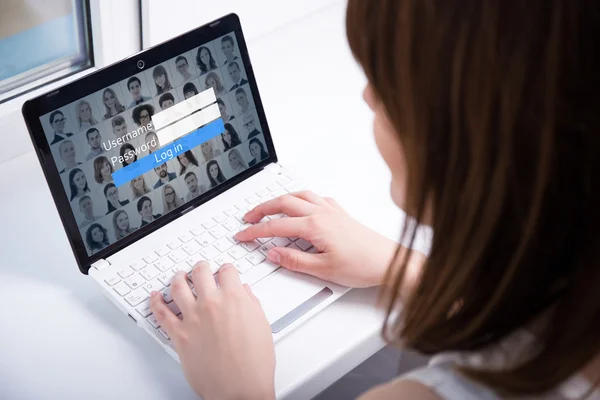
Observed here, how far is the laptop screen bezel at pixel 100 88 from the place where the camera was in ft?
2.34

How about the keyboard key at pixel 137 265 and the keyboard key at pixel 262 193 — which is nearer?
the keyboard key at pixel 137 265

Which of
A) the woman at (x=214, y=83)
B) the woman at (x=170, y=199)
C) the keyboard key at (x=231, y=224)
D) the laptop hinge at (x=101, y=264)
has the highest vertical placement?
the woman at (x=214, y=83)

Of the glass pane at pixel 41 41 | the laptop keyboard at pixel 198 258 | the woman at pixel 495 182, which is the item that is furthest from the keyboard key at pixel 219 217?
the glass pane at pixel 41 41

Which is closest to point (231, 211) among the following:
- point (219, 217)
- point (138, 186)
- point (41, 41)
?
point (219, 217)

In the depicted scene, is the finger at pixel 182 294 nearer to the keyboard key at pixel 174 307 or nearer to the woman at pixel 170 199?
the keyboard key at pixel 174 307

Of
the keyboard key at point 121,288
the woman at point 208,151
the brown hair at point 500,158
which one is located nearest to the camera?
the brown hair at point 500,158

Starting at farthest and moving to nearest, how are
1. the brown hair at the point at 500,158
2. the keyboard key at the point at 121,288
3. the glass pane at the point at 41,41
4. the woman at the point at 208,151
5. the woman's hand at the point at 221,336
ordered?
the glass pane at the point at 41,41, the woman at the point at 208,151, the keyboard key at the point at 121,288, the woman's hand at the point at 221,336, the brown hair at the point at 500,158

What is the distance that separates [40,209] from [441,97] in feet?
2.05

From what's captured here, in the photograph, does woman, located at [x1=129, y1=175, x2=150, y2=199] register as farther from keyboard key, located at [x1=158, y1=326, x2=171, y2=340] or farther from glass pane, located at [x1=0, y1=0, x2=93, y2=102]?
glass pane, located at [x1=0, y1=0, x2=93, y2=102]

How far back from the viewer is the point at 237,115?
871 mm

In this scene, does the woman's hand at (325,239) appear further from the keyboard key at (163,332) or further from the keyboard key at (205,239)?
the keyboard key at (163,332)

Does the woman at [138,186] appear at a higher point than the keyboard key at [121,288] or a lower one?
higher

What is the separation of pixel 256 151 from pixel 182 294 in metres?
0.25

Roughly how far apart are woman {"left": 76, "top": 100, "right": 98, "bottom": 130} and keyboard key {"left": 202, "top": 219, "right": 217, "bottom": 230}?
0.57 ft
